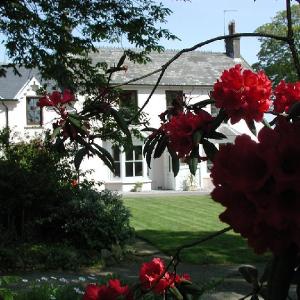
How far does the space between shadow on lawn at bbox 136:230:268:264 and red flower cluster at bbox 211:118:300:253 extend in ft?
24.3

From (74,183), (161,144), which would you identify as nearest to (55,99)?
(161,144)

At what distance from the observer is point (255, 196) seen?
78 cm

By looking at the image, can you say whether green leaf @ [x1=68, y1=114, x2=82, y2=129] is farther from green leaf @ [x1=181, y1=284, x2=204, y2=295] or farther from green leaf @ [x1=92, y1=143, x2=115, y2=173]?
green leaf @ [x1=181, y1=284, x2=204, y2=295]

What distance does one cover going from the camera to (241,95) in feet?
6.25

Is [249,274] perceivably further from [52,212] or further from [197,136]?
[52,212]

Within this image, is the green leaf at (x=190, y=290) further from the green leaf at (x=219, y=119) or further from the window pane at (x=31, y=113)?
the window pane at (x=31, y=113)

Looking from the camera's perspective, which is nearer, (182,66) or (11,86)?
(11,86)

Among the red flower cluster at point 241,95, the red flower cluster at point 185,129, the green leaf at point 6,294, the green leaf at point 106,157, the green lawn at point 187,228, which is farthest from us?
the green lawn at point 187,228

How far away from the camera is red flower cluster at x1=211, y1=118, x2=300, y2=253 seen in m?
0.76

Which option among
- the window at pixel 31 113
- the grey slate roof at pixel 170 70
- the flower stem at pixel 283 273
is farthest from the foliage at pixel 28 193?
the window at pixel 31 113

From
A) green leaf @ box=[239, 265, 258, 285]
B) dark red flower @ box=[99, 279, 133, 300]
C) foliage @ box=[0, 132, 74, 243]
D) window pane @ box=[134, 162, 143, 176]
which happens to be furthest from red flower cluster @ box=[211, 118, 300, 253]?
window pane @ box=[134, 162, 143, 176]

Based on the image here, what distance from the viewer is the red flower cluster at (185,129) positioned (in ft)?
6.61

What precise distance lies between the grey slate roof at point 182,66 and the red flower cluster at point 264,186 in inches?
1053

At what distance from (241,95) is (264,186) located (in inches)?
45.8
